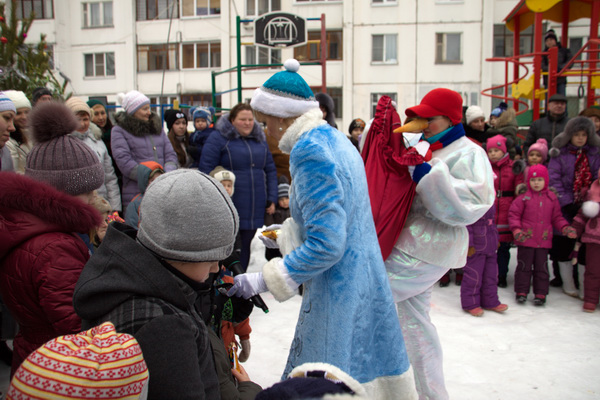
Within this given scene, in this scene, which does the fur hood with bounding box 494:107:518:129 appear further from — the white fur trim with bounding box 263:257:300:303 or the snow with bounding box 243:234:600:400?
the white fur trim with bounding box 263:257:300:303

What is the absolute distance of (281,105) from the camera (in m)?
1.99

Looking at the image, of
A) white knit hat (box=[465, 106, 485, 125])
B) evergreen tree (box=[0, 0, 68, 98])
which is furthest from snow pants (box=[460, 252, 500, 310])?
evergreen tree (box=[0, 0, 68, 98])

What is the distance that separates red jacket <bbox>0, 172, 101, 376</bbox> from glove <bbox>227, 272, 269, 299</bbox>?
558 millimetres

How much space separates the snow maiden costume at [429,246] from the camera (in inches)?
96.5

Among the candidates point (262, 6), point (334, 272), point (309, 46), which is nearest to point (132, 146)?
point (334, 272)

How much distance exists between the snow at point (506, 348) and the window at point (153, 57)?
72.3 ft

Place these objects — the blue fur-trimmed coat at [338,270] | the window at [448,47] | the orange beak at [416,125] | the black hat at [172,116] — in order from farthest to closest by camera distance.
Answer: the window at [448,47] < the black hat at [172,116] < the orange beak at [416,125] < the blue fur-trimmed coat at [338,270]

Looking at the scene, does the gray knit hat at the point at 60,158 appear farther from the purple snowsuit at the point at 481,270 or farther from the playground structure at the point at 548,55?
the playground structure at the point at 548,55

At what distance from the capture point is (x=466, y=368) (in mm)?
3426

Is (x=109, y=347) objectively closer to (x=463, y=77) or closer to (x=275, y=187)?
(x=275, y=187)

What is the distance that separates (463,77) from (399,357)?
21356 mm

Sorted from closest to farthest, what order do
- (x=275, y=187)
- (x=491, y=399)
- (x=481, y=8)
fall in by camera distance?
(x=491, y=399), (x=275, y=187), (x=481, y=8)

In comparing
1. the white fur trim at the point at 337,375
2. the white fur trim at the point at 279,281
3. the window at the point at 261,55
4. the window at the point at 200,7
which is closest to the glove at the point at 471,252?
the white fur trim at the point at 279,281

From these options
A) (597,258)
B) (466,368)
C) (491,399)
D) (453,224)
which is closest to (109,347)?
(453,224)
